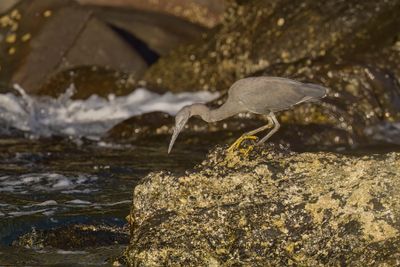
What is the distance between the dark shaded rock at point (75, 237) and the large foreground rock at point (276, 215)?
34.0 inches

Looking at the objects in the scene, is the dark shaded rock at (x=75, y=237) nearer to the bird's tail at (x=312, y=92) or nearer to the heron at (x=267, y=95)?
the heron at (x=267, y=95)

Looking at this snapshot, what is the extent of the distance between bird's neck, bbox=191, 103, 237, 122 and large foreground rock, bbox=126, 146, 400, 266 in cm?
117

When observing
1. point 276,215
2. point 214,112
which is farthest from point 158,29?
point 276,215

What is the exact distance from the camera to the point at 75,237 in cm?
624

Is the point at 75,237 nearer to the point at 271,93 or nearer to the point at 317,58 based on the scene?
the point at 271,93

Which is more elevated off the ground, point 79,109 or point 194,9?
point 194,9

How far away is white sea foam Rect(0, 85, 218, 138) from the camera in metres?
11.7

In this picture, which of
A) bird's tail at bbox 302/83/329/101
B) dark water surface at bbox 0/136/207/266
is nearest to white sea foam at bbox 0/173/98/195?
dark water surface at bbox 0/136/207/266

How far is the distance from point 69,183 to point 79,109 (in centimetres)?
431

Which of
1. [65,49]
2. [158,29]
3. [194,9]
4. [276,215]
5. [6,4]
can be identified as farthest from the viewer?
[6,4]

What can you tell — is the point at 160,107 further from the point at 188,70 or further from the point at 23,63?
the point at 23,63

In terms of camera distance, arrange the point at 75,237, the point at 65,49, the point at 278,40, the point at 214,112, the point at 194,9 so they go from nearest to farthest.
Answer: the point at 75,237 → the point at 214,112 → the point at 278,40 → the point at 65,49 → the point at 194,9

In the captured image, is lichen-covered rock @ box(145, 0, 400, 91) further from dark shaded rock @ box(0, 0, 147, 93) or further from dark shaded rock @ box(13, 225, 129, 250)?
dark shaded rock @ box(13, 225, 129, 250)

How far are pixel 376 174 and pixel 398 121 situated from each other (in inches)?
214
